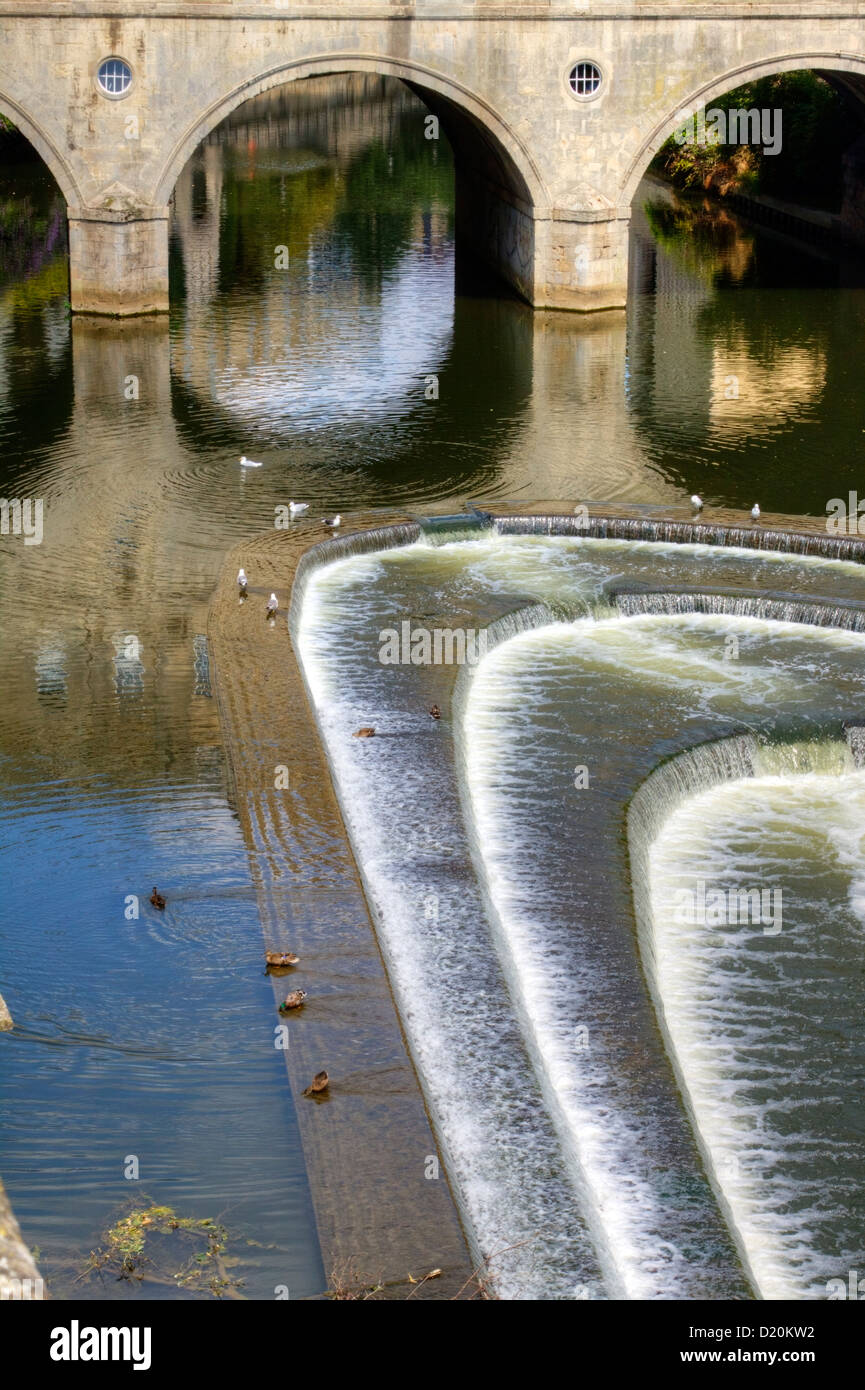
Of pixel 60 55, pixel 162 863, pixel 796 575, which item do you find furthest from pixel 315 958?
pixel 60 55

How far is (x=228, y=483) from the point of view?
24.7m

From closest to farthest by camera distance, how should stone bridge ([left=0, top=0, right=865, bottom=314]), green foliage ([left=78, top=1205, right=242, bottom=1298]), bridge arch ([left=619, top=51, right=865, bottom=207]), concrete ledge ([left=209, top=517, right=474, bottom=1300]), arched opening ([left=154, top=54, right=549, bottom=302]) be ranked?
green foliage ([left=78, top=1205, right=242, bottom=1298])
concrete ledge ([left=209, top=517, right=474, bottom=1300])
stone bridge ([left=0, top=0, right=865, bottom=314])
arched opening ([left=154, top=54, right=549, bottom=302])
bridge arch ([left=619, top=51, right=865, bottom=207])

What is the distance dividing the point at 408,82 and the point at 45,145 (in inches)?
279

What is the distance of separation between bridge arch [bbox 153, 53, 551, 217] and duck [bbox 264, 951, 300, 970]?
78.9ft

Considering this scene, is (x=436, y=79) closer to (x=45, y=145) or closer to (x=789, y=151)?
(x=45, y=145)

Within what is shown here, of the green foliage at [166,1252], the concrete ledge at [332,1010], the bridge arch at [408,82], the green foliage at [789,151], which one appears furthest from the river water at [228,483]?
the bridge arch at [408,82]

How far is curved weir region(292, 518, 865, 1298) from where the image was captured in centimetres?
1022

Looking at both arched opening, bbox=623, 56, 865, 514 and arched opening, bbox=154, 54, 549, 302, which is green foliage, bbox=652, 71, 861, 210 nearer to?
arched opening, bbox=623, 56, 865, 514

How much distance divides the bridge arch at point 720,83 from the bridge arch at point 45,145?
10537 mm

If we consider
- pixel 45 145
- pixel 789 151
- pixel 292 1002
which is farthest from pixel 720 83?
pixel 292 1002

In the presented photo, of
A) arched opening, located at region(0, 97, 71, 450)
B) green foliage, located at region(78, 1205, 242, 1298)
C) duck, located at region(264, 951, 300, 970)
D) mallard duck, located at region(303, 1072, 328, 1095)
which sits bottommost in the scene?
green foliage, located at region(78, 1205, 242, 1298)

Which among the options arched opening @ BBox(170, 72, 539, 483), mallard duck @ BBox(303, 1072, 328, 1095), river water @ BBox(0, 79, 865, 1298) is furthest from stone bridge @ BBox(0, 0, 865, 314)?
mallard duck @ BBox(303, 1072, 328, 1095)

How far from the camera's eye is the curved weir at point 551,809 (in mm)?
10219
